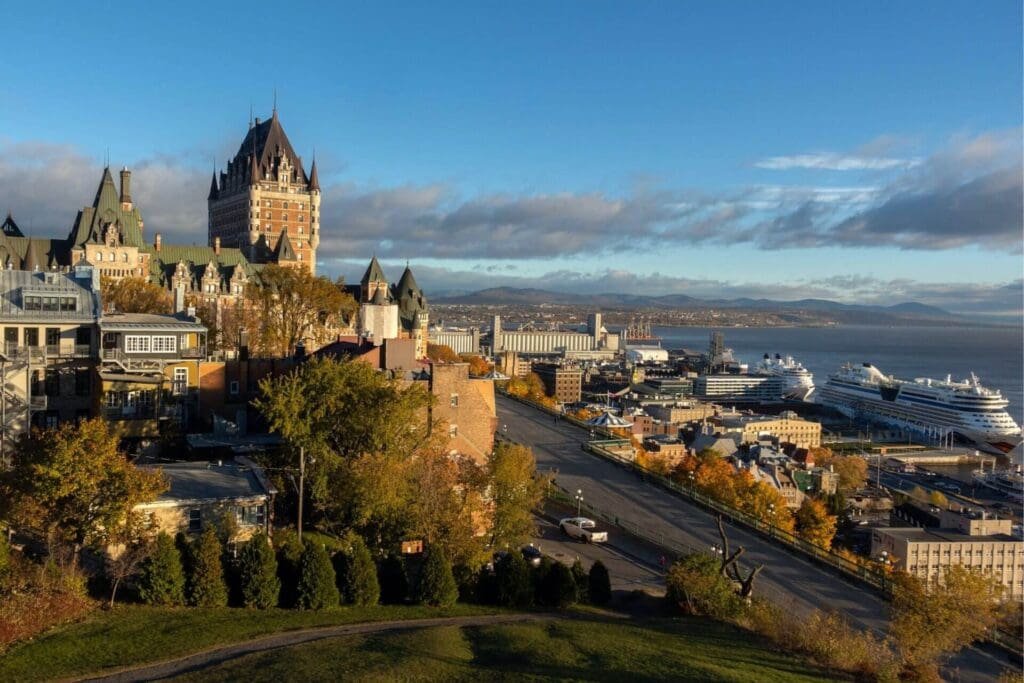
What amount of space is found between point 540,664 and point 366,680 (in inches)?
147

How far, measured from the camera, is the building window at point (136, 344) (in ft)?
105

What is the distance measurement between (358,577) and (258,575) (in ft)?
7.88

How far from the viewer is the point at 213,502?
2225 centimetres

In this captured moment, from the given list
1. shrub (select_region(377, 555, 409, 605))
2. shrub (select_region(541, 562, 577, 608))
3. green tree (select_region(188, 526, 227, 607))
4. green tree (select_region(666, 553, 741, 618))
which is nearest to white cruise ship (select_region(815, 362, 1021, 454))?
green tree (select_region(666, 553, 741, 618))

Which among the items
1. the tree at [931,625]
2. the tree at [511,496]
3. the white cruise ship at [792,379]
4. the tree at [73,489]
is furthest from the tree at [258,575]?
the white cruise ship at [792,379]

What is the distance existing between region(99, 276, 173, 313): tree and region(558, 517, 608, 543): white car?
29.1 m

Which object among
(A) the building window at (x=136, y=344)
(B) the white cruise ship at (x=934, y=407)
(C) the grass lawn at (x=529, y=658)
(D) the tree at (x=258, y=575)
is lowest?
(B) the white cruise ship at (x=934, y=407)

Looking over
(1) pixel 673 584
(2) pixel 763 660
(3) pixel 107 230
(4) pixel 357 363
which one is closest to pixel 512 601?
(1) pixel 673 584

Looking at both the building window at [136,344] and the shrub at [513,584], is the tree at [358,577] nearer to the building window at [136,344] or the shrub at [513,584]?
the shrub at [513,584]

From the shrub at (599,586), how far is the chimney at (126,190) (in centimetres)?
6519

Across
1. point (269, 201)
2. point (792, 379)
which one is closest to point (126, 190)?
point (269, 201)

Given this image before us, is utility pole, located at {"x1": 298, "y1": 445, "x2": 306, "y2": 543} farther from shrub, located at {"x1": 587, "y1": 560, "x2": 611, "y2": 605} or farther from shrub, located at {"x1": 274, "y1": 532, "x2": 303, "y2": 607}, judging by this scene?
shrub, located at {"x1": 587, "y1": 560, "x2": 611, "y2": 605}

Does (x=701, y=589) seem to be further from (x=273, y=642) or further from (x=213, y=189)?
(x=213, y=189)

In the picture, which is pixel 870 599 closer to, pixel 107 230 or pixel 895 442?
pixel 107 230
